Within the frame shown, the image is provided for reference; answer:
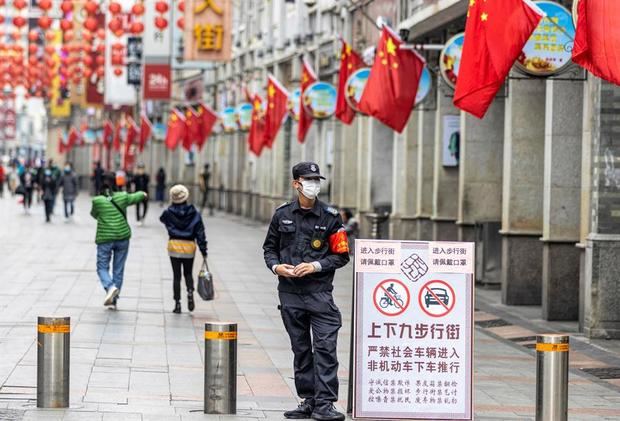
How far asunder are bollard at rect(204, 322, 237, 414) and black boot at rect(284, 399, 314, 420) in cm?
44

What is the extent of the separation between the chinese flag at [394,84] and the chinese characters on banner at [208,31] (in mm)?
24425

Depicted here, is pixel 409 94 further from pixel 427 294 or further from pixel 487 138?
pixel 427 294

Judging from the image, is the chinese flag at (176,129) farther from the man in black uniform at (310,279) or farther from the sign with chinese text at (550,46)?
the man in black uniform at (310,279)

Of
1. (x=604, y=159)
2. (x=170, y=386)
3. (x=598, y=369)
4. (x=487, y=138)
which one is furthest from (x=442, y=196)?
(x=170, y=386)

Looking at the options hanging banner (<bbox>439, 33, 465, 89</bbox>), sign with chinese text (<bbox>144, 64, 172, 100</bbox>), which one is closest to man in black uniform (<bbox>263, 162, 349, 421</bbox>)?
hanging banner (<bbox>439, 33, 465, 89</bbox>)

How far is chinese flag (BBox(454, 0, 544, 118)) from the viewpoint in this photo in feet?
58.3

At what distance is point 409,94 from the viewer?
27469mm

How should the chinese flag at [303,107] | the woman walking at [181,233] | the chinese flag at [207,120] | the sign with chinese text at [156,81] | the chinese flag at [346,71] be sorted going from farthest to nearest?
the sign with chinese text at [156,81] < the chinese flag at [207,120] < the chinese flag at [303,107] < the chinese flag at [346,71] < the woman walking at [181,233]

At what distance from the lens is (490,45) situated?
18000 millimetres

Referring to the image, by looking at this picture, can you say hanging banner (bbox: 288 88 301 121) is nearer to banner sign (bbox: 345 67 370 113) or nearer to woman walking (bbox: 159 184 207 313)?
banner sign (bbox: 345 67 370 113)

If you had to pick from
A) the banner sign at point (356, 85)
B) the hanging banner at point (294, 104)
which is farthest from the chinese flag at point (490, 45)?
the hanging banner at point (294, 104)

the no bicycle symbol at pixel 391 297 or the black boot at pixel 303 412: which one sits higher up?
the no bicycle symbol at pixel 391 297

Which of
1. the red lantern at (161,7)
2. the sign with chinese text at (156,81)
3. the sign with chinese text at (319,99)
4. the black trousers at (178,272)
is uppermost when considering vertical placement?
the red lantern at (161,7)

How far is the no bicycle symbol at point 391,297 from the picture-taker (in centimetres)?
1220
